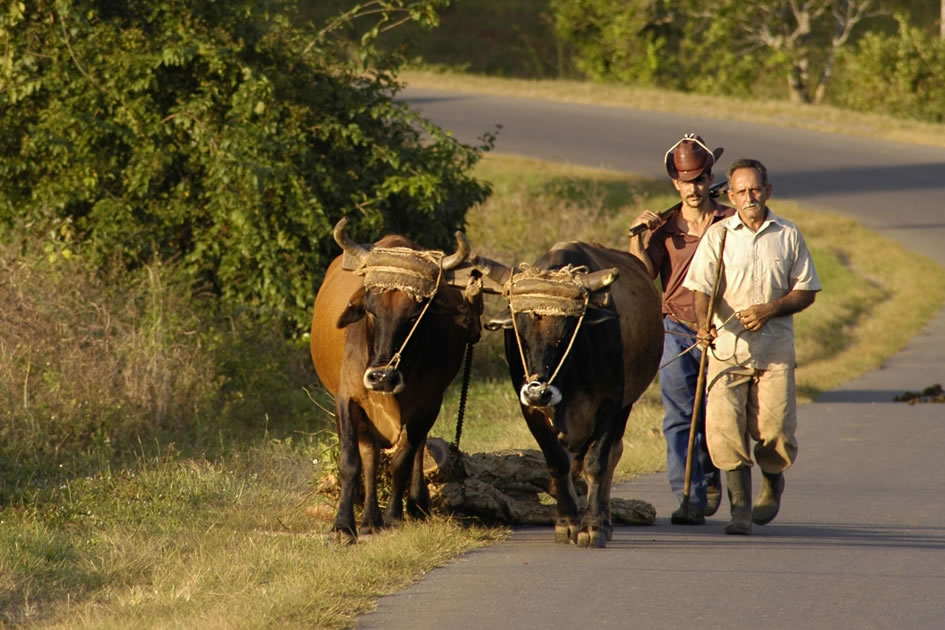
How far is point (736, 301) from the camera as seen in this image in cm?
851

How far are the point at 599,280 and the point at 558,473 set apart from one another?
42.1 inches

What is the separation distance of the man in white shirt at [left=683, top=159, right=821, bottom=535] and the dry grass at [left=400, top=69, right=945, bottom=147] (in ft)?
75.9

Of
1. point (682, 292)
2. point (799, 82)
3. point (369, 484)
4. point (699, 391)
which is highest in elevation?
point (799, 82)

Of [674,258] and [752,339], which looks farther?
[674,258]

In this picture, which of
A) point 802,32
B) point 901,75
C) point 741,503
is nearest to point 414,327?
point 741,503

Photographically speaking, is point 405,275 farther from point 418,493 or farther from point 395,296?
point 418,493

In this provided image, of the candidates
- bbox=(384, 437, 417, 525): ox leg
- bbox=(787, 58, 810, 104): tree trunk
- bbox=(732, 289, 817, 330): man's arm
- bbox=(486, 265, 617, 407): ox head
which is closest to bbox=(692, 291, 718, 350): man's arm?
bbox=(732, 289, 817, 330): man's arm

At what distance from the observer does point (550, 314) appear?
784cm

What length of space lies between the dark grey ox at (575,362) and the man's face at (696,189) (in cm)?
77

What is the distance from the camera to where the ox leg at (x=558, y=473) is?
8180mm

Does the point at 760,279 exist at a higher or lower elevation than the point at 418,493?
higher

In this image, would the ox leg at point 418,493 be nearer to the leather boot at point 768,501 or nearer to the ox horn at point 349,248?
the ox horn at point 349,248

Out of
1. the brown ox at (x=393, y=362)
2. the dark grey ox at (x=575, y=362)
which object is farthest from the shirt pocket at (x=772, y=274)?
the brown ox at (x=393, y=362)

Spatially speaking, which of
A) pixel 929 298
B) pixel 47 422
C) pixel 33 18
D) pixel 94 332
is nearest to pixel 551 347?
pixel 47 422
